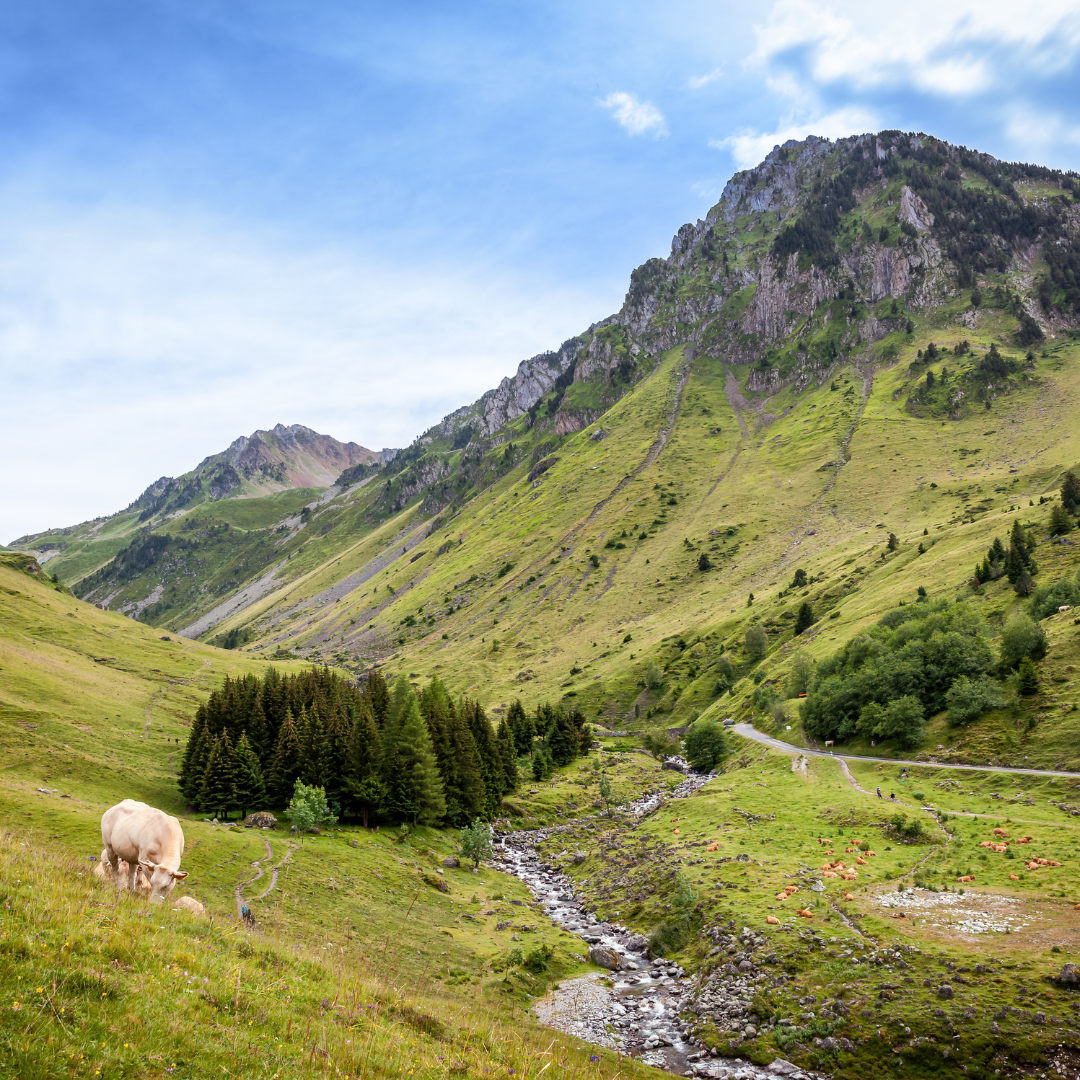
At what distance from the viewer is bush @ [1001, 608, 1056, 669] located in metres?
67.1

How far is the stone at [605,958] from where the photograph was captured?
3931 centimetres

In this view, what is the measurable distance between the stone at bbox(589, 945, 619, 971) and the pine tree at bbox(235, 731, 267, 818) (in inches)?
1502

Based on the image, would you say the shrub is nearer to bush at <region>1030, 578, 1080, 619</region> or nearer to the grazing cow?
bush at <region>1030, 578, 1080, 619</region>

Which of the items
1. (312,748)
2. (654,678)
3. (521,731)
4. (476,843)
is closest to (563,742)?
(521,731)

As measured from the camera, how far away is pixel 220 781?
194 feet

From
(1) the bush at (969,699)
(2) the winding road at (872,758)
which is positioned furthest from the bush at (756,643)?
(1) the bush at (969,699)

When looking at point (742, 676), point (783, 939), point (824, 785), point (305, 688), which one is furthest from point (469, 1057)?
point (742, 676)

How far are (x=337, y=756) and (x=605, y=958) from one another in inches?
1465

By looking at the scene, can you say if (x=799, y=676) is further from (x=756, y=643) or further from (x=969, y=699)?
(x=969, y=699)

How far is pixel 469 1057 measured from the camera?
14680 millimetres

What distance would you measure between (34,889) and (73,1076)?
29.4ft

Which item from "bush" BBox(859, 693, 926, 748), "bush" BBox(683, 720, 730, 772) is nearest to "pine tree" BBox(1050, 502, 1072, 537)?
"bush" BBox(859, 693, 926, 748)

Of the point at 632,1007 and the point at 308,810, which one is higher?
the point at 308,810

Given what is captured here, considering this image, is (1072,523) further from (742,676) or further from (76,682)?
(76,682)
